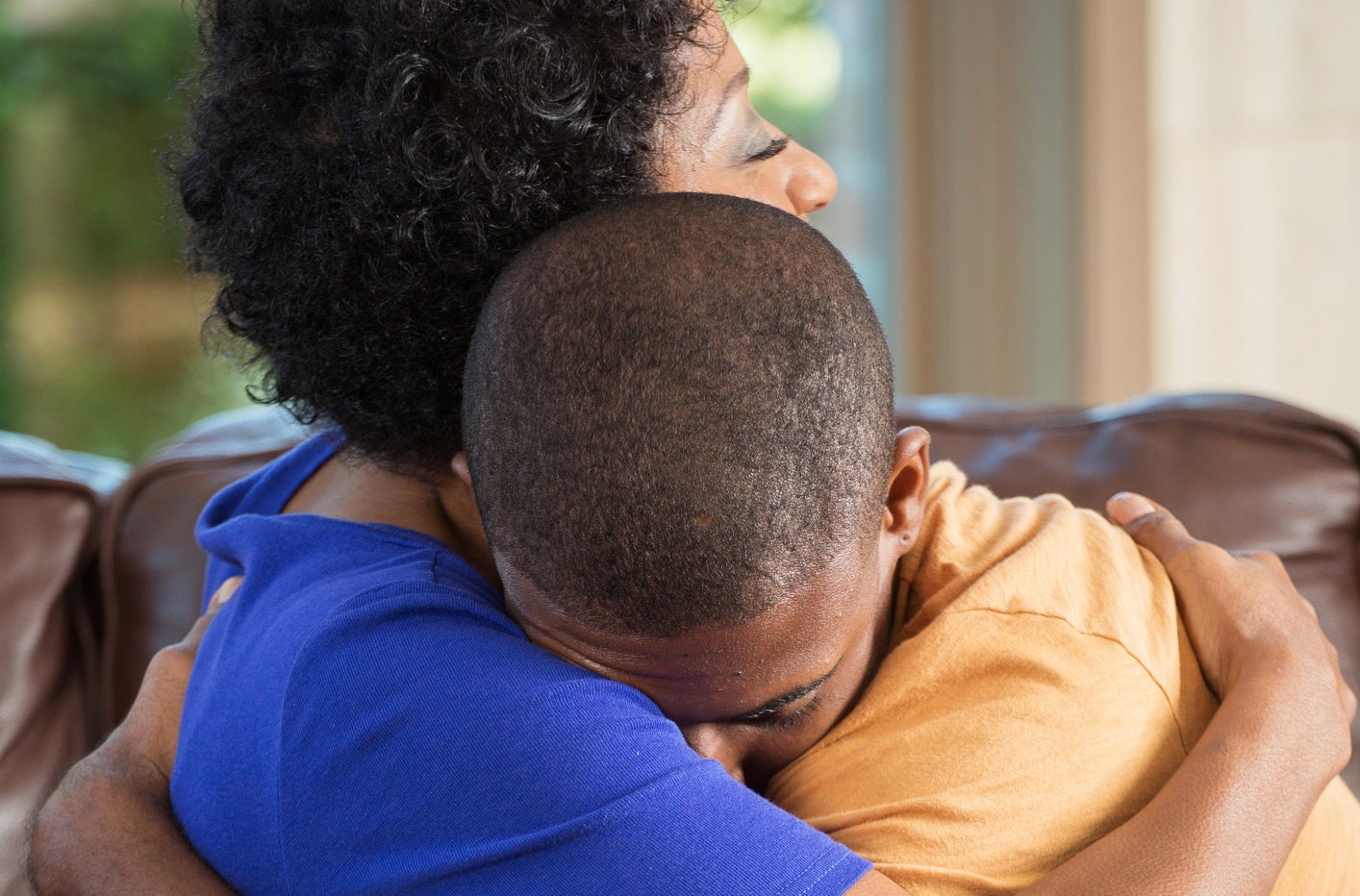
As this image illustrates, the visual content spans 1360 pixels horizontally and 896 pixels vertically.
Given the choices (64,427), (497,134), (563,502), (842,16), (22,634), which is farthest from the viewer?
(64,427)

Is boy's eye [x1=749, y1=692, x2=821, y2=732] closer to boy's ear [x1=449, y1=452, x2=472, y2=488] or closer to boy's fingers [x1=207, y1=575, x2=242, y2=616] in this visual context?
boy's ear [x1=449, y1=452, x2=472, y2=488]

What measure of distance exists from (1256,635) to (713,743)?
39 centimetres

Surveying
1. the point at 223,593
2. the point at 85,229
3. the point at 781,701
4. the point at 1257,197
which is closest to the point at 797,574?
the point at 781,701

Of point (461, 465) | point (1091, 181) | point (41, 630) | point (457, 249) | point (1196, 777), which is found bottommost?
point (41, 630)

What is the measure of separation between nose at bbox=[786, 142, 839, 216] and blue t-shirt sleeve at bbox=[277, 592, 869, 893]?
39 centimetres

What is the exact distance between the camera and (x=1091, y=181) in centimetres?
269

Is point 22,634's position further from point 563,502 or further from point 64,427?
point 64,427

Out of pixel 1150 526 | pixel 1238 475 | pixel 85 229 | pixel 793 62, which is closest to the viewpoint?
pixel 1150 526

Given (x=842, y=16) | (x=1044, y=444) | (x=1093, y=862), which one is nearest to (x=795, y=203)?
(x=1093, y=862)

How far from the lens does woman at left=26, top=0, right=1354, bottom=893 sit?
790mm

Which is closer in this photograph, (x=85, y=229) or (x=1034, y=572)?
(x=1034, y=572)

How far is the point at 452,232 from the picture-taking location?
33.2 inches

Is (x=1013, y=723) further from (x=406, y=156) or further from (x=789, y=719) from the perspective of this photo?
(x=406, y=156)

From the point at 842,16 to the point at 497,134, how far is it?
2.52 metres
